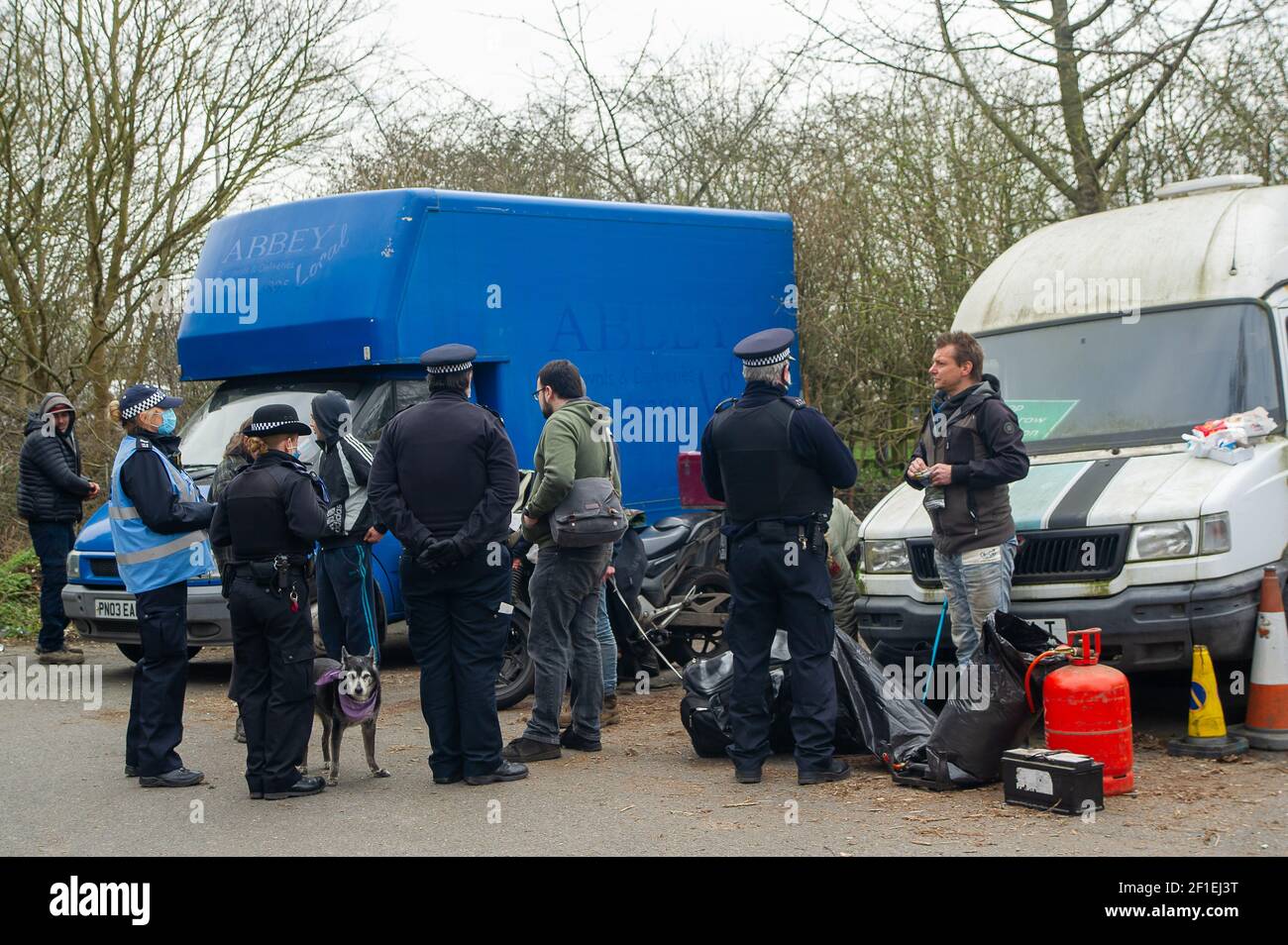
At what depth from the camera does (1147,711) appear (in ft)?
25.6

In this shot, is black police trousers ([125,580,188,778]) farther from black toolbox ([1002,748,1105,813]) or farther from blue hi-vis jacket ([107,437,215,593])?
black toolbox ([1002,748,1105,813])

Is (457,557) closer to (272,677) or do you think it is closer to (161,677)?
(272,677)

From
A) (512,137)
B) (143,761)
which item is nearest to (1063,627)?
(143,761)

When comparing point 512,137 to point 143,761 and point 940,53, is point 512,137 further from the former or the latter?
point 143,761

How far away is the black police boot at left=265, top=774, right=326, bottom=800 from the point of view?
21.5 feet

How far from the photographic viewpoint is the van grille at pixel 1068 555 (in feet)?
22.3

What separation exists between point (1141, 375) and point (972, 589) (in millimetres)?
1900

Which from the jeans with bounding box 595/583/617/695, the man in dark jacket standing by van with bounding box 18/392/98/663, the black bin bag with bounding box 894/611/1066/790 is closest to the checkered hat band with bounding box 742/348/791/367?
the black bin bag with bounding box 894/611/1066/790

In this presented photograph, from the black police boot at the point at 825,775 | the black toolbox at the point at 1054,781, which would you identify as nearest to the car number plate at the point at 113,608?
the black police boot at the point at 825,775

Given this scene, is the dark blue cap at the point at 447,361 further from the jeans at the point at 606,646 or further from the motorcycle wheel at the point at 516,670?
the motorcycle wheel at the point at 516,670

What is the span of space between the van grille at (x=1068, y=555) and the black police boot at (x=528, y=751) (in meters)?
2.28

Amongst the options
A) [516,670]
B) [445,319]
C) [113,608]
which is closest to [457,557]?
[516,670]

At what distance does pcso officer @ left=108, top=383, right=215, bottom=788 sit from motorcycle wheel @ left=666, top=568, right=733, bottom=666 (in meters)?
3.64

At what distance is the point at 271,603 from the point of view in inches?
256
